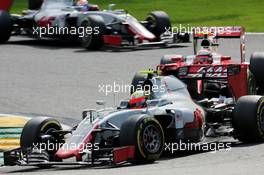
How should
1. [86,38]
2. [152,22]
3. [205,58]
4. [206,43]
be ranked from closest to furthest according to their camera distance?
1. [205,58]
2. [206,43]
3. [86,38]
4. [152,22]

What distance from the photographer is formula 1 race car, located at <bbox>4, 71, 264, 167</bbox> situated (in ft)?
43.9

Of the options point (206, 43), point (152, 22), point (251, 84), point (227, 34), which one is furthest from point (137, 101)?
point (152, 22)

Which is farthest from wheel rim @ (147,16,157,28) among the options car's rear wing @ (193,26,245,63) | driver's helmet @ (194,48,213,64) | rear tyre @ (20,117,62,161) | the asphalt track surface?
rear tyre @ (20,117,62,161)

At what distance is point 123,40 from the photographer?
26.9 m

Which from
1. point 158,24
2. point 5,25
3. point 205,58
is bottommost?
point 205,58

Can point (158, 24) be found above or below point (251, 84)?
above

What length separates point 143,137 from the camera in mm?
13430

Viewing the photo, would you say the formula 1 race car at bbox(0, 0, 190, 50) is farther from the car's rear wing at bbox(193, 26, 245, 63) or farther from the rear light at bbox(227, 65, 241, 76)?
the rear light at bbox(227, 65, 241, 76)

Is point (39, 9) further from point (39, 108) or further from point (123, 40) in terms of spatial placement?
point (39, 108)

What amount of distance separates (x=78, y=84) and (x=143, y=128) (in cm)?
864

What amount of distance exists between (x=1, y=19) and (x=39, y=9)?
1.40 metres

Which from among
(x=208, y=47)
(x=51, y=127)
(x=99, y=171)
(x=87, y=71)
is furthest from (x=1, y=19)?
(x=99, y=171)

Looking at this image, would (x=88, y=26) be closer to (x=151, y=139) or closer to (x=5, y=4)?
(x=5, y=4)

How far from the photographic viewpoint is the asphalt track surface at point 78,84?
1271 centimetres
